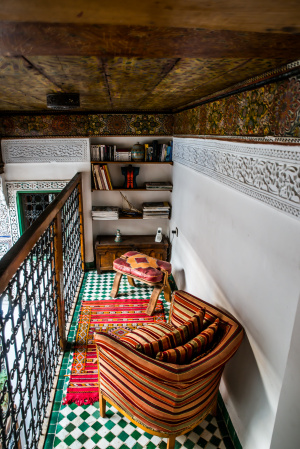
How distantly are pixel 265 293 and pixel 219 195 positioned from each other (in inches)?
36.9

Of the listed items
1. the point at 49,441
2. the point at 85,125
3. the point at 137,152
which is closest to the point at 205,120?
the point at 137,152

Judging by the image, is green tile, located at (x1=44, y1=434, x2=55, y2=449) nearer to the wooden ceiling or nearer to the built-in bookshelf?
the wooden ceiling

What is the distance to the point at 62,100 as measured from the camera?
6.79 ft

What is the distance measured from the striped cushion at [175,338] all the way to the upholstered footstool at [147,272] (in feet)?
4.32

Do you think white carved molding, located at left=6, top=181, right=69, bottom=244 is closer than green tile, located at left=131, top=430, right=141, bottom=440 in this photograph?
No

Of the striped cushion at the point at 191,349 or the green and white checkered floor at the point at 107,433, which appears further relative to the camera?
the green and white checkered floor at the point at 107,433

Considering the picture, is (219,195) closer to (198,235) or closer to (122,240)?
(198,235)

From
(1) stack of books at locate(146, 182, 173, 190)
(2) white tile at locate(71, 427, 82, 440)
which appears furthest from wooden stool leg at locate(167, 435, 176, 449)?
(1) stack of books at locate(146, 182, 173, 190)

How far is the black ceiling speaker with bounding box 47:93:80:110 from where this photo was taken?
6.77ft

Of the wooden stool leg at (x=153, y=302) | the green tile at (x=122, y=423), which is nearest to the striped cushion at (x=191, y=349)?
the green tile at (x=122, y=423)

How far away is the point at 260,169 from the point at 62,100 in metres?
1.40

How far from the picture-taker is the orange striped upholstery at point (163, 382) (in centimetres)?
166

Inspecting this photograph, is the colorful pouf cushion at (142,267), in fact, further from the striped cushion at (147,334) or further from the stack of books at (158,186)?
the stack of books at (158,186)

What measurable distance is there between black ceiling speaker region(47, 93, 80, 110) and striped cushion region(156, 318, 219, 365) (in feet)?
5.72
